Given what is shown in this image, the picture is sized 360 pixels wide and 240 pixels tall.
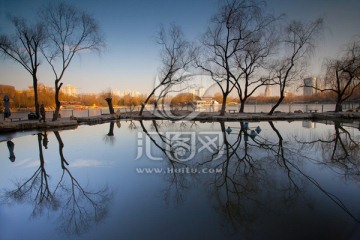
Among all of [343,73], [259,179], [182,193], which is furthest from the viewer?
[343,73]

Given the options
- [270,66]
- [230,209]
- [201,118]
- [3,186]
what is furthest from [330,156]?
[270,66]

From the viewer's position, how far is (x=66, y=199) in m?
4.66

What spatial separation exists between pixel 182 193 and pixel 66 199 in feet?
8.63

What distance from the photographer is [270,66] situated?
23609 mm

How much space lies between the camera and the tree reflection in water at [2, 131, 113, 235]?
377 cm

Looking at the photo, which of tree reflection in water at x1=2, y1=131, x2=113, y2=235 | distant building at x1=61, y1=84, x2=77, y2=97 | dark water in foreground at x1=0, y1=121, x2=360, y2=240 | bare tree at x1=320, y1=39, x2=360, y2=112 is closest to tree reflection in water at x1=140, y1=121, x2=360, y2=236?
dark water in foreground at x1=0, y1=121, x2=360, y2=240

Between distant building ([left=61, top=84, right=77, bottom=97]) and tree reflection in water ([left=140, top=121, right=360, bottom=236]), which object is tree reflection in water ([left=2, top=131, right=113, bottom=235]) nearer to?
tree reflection in water ([left=140, top=121, right=360, bottom=236])

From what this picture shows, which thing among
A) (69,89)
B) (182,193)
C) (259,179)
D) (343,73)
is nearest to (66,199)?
(182,193)

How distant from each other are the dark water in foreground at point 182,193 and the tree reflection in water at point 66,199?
20 mm

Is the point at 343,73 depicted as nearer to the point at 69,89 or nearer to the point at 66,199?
the point at 66,199

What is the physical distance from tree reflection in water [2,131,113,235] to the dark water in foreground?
20 millimetres

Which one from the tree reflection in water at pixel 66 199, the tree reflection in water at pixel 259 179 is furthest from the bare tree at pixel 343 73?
the tree reflection in water at pixel 66 199

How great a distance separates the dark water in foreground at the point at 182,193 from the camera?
3441 mm

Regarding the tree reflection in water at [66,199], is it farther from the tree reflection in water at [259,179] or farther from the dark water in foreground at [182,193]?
the tree reflection in water at [259,179]
